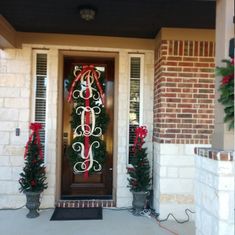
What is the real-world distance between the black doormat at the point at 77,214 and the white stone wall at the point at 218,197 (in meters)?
1.85

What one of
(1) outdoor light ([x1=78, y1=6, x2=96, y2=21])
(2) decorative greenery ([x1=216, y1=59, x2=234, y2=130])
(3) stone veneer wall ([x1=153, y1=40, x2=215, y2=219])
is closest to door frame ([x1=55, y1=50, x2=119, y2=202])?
(3) stone veneer wall ([x1=153, y1=40, x2=215, y2=219])

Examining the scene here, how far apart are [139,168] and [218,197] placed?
1839 millimetres

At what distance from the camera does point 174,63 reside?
394cm

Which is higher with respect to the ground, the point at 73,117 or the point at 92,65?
the point at 92,65

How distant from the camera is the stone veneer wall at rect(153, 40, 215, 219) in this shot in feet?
12.8

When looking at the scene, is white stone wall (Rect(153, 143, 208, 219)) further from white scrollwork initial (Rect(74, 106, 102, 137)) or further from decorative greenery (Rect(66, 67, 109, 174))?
white scrollwork initial (Rect(74, 106, 102, 137))

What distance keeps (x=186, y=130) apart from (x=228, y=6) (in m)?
1.86

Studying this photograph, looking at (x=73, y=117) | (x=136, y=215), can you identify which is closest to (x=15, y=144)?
(x=73, y=117)

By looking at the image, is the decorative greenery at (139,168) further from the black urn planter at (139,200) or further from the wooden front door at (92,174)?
the wooden front door at (92,174)

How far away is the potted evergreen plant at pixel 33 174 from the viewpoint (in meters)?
3.84

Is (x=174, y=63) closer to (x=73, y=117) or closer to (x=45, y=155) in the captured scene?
(x=73, y=117)

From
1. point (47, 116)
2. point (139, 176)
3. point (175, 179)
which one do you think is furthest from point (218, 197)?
point (47, 116)

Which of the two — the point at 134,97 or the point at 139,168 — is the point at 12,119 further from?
the point at 139,168

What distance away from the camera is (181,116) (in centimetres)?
393
